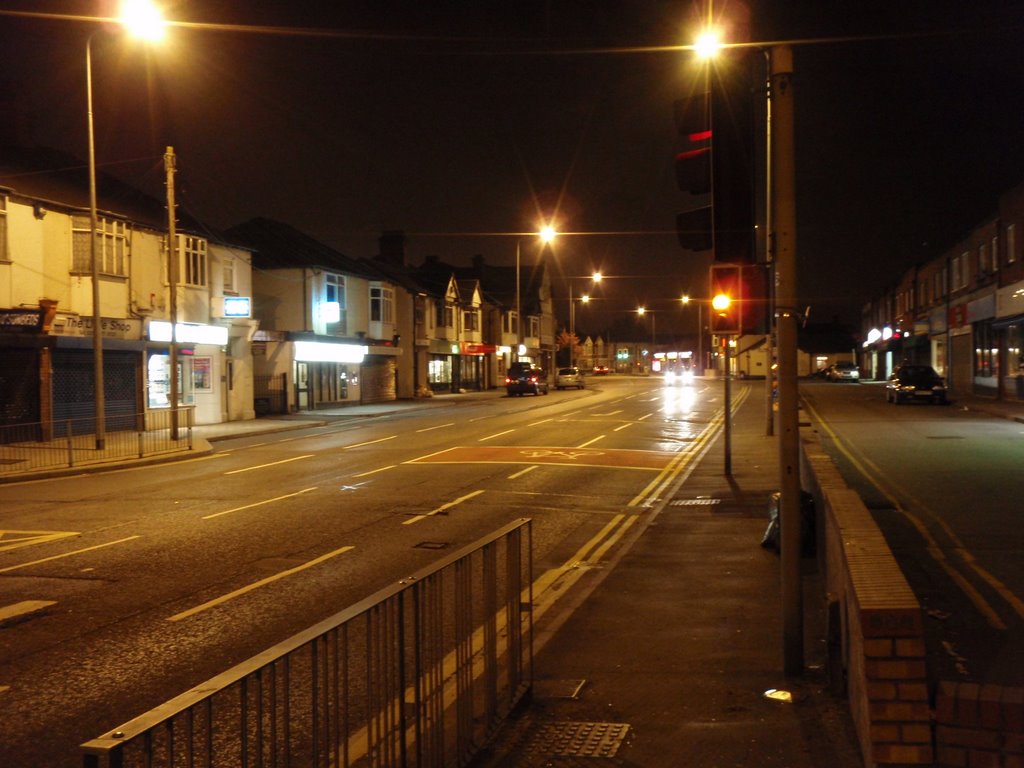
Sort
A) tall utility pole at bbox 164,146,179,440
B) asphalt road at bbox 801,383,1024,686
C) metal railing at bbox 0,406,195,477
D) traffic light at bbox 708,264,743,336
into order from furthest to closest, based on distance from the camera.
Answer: tall utility pole at bbox 164,146,179,440 → metal railing at bbox 0,406,195,477 → traffic light at bbox 708,264,743,336 → asphalt road at bbox 801,383,1024,686

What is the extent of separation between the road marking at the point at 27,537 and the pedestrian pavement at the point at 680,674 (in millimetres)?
7022

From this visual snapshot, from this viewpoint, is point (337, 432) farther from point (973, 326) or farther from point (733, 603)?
point (973, 326)

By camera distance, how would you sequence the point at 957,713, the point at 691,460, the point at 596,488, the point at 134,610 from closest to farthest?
the point at 957,713 → the point at 134,610 → the point at 596,488 → the point at 691,460

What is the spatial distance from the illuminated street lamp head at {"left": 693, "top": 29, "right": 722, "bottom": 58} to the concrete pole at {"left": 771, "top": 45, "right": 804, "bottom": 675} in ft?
1.47

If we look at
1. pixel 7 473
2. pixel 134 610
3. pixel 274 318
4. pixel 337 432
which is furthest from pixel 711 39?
pixel 274 318

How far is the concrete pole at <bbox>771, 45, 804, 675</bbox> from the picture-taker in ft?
19.7

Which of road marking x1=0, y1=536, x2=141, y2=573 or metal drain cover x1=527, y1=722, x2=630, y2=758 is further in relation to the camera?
road marking x1=0, y1=536, x2=141, y2=573

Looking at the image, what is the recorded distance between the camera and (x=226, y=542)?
1132 centimetres

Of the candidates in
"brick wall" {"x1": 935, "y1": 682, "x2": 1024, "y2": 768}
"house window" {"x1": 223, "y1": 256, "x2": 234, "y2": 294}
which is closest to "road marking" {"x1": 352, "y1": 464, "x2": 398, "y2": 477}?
"brick wall" {"x1": 935, "y1": 682, "x2": 1024, "y2": 768}

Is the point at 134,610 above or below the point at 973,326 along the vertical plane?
below

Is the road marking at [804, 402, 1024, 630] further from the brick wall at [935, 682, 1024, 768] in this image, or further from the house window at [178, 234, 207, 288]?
the house window at [178, 234, 207, 288]

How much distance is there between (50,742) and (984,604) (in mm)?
6810

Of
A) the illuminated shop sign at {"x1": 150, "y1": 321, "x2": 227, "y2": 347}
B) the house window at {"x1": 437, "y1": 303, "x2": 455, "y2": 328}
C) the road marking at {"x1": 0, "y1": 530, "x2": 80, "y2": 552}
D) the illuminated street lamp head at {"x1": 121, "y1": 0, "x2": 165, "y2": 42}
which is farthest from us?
the house window at {"x1": 437, "y1": 303, "x2": 455, "y2": 328}

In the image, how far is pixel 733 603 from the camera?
8164 millimetres
